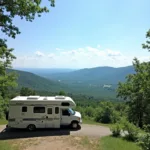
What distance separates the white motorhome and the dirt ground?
24.6 inches

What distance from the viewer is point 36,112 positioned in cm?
2053

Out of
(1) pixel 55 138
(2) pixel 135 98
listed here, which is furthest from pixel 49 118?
(2) pixel 135 98

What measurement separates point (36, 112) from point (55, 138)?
12.0 ft

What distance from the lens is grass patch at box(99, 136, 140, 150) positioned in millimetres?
15230

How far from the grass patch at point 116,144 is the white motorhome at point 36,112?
4.84 m

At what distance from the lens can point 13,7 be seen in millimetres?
8969

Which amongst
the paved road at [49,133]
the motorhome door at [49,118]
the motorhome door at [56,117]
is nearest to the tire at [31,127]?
the paved road at [49,133]

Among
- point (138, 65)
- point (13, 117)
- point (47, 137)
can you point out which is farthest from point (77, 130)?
point (138, 65)

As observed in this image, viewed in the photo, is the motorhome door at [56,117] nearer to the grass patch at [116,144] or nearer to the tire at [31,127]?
the tire at [31,127]

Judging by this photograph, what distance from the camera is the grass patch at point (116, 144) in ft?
50.0

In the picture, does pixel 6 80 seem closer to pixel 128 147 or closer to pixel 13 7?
pixel 128 147

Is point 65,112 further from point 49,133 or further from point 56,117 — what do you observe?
point 49,133

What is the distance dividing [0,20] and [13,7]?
2.27 ft

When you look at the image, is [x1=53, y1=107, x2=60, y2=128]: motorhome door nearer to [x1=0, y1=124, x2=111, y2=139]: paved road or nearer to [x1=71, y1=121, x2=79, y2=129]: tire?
[x1=0, y1=124, x2=111, y2=139]: paved road
